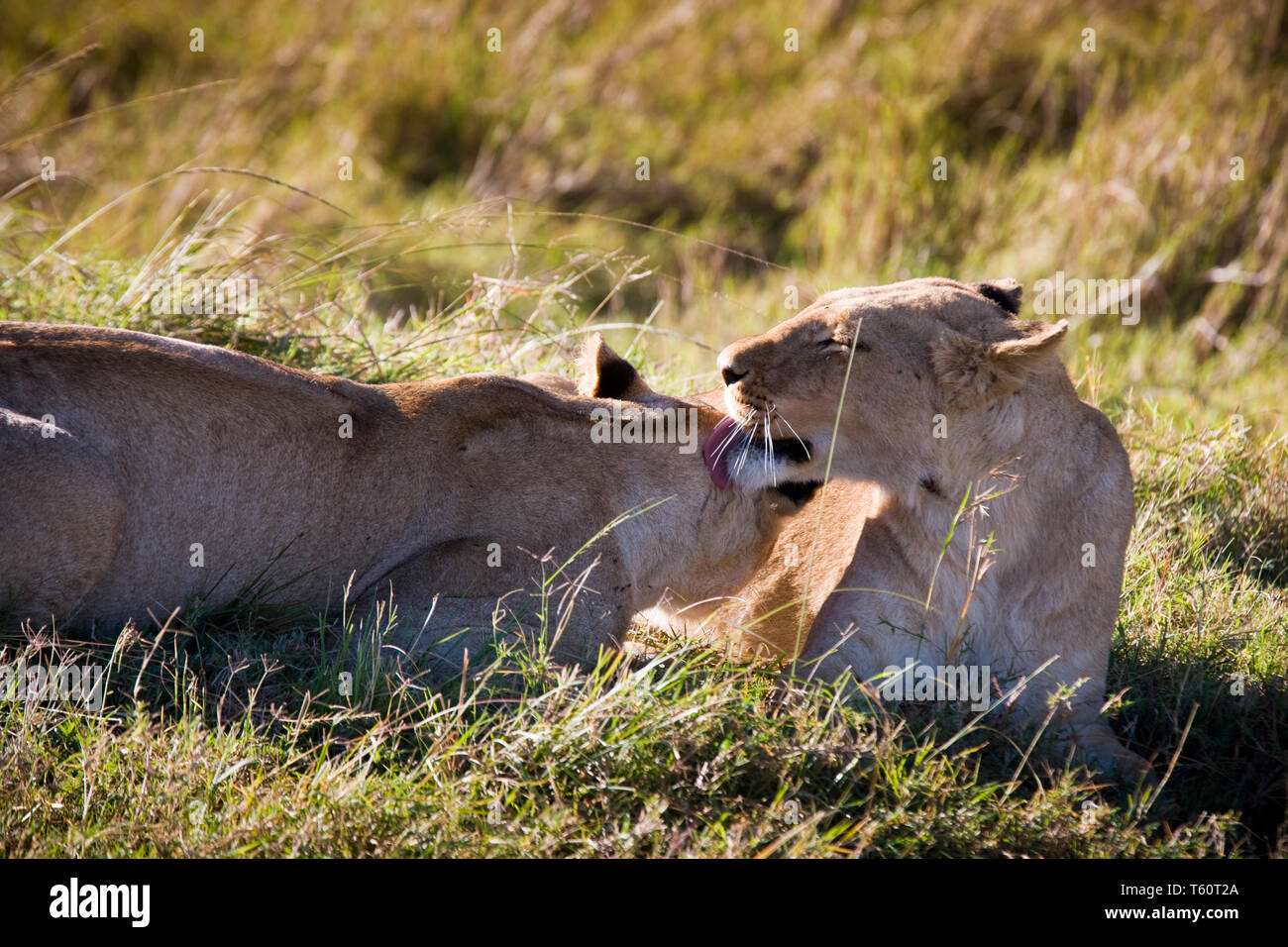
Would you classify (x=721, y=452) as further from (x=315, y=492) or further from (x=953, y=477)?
(x=315, y=492)

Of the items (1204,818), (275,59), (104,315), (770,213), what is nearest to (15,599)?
(104,315)

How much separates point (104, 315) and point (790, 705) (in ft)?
11.1

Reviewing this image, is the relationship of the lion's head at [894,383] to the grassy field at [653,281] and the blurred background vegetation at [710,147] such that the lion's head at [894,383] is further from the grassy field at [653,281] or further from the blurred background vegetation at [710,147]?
the blurred background vegetation at [710,147]

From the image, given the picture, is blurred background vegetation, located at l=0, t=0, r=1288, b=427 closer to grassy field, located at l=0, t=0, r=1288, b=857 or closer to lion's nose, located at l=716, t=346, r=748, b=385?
grassy field, located at l=0, t=0, r=1288, b=857

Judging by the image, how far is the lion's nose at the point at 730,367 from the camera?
12.8ft

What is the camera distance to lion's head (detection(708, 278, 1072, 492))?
3740 millimetres

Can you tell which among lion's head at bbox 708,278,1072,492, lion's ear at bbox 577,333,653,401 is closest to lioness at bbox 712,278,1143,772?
lion's head at bbox 708,278,1072,492

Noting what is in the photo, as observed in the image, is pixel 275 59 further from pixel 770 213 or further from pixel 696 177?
pixel 770 213

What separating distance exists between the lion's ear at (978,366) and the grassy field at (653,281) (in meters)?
0.95

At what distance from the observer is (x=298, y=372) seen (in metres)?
4.10

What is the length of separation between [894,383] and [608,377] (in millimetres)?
1257

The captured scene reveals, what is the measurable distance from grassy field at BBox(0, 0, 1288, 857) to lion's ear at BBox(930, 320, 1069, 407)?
3.13ft

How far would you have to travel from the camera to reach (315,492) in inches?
158

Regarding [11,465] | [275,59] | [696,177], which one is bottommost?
[11,465]
